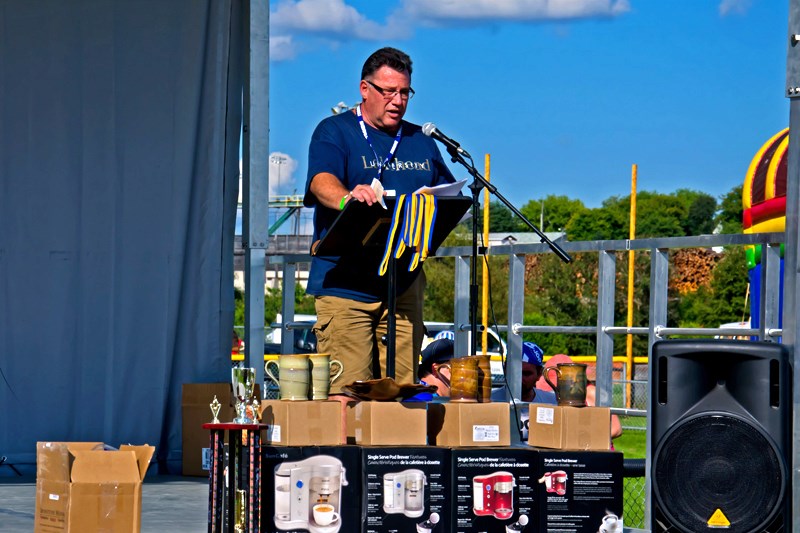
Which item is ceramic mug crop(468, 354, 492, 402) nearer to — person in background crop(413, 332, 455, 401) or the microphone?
the microphone

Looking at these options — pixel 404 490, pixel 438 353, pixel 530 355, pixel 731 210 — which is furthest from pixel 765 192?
pixel 731 210

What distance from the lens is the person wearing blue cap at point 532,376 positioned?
5883mm

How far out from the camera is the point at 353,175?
458cm

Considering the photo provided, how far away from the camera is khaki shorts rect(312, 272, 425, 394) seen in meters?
4.52

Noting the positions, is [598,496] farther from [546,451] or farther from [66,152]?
[66,152]

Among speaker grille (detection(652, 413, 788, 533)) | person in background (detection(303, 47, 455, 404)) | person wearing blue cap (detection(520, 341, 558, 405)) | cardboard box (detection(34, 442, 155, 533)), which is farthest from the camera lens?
person wearing blue cap (detection(520, 341, 558, 405))

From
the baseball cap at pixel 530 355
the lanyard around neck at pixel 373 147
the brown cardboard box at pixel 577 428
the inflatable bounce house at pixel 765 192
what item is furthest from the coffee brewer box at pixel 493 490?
the inflatable bounce house at pixel 765 192

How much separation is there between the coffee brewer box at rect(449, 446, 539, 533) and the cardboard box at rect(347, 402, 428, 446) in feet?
0.48

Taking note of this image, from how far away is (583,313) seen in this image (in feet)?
111

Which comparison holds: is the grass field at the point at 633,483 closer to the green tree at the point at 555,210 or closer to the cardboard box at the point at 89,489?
the cardboard box at the point at 89,489

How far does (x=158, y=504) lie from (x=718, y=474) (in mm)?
2198

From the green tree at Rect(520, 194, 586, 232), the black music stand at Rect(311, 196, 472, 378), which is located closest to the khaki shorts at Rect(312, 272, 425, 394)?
the black music stand at Rect(311, 196, 472, 378)

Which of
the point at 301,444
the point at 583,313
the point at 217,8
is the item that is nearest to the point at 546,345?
the point at 583,313

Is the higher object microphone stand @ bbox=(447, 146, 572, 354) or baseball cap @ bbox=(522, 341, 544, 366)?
microphone stand @ bbox=(447, 146, 572, 354)
